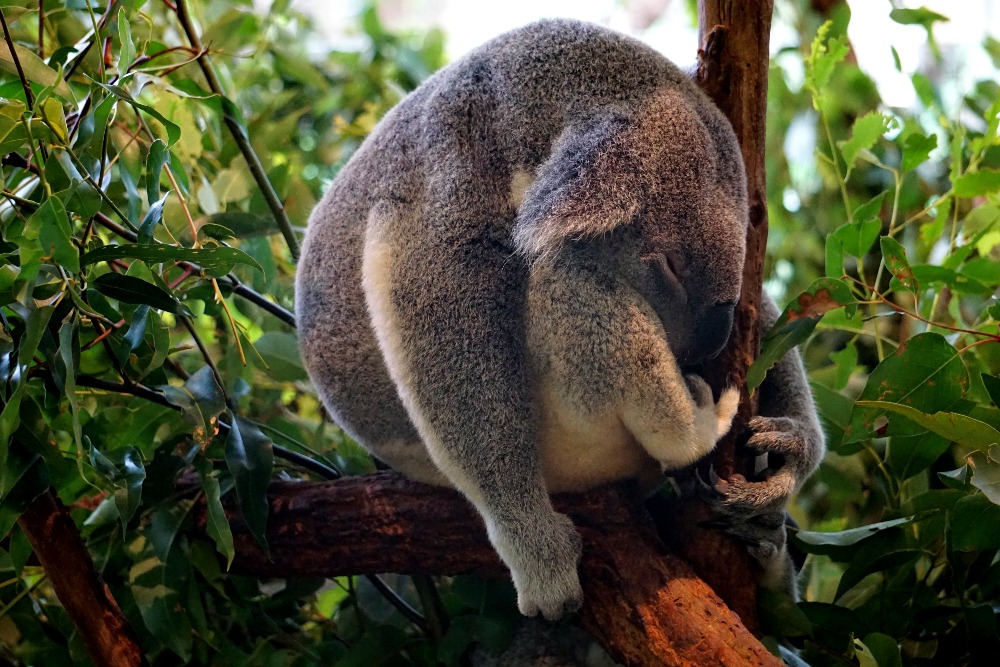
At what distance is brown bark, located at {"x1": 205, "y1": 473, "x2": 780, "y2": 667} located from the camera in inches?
72.4

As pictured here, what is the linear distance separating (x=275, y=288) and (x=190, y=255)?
1.07m

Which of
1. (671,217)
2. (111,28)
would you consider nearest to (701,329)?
(671,217)

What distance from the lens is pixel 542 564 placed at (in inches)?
76.3

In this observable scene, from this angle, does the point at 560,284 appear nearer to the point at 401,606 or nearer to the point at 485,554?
the point at 485,554

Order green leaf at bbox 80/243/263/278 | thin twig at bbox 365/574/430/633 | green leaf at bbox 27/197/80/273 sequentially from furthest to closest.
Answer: thin twig at bbox 365/574/430/633 < green leaf at bbox 80/243/263/278 < green leaf at bbox 27/197/80/273

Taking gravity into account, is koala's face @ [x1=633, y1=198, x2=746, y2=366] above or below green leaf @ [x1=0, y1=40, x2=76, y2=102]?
below

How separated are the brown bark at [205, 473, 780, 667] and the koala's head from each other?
485mm

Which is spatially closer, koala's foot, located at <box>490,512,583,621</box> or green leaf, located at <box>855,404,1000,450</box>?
green leaf, located at <box>855,404,1000,450</box>

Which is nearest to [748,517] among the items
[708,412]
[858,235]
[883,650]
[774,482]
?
[774,482]

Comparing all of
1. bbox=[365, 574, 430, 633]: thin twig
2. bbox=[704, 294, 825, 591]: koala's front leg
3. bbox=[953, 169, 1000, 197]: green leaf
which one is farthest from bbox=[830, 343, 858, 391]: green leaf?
bbox=[365, 574, 430, 633]: thin twig

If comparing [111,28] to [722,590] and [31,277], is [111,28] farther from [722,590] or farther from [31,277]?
[722,590]

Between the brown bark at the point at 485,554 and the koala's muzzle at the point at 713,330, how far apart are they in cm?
41

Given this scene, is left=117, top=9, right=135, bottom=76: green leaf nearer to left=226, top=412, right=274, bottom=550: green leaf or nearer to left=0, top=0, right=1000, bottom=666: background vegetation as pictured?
left=0, top=0, right=1000, bottom=666: background vegetation

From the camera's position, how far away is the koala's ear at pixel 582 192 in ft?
6.13
